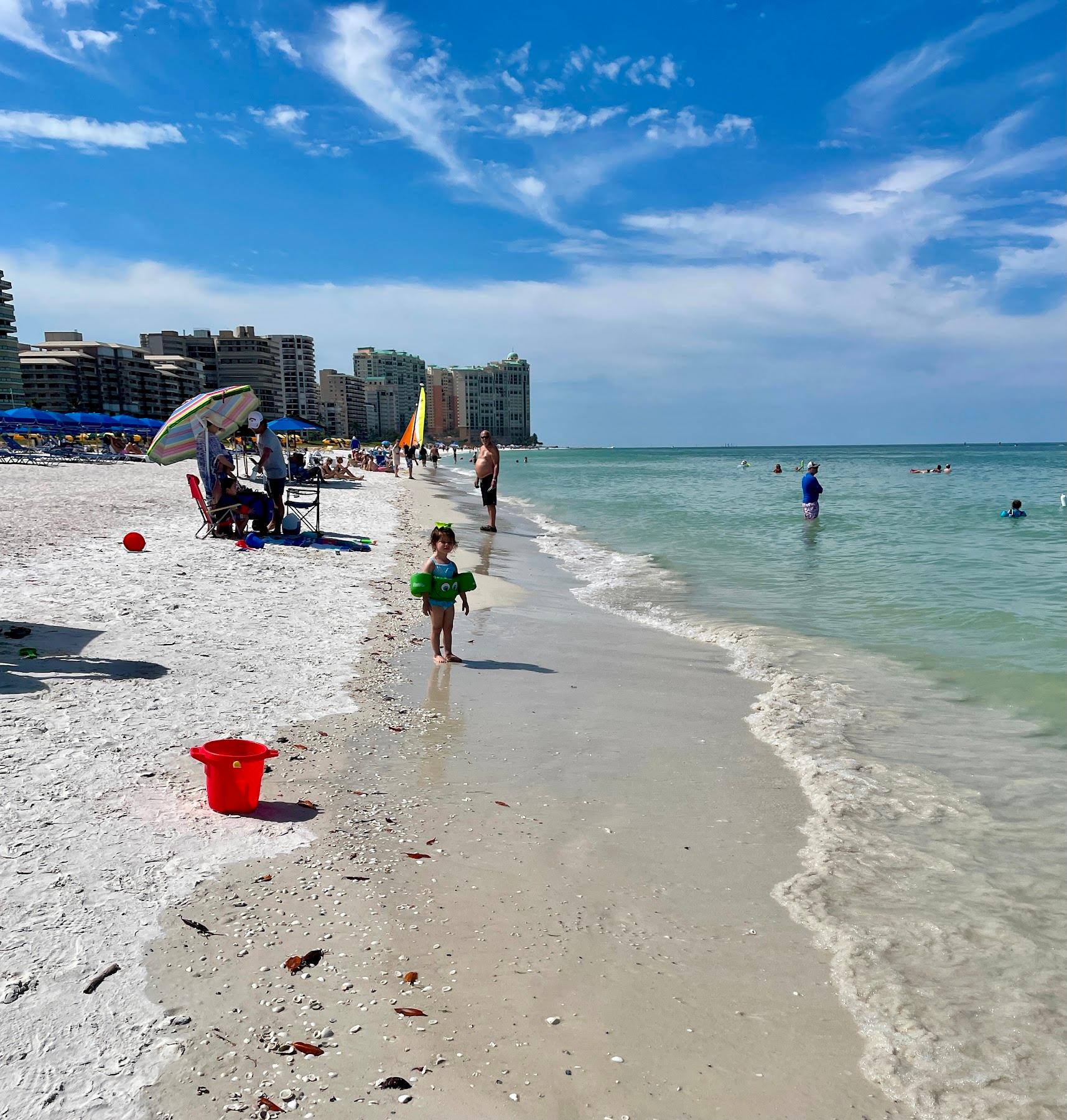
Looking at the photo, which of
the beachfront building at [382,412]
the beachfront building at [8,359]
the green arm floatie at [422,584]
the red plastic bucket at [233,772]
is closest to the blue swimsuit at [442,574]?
the green arm floatie at [422,584]

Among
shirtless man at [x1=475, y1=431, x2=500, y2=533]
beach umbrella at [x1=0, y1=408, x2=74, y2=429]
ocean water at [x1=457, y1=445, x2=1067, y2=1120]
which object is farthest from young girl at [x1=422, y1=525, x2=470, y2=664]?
beach umbrella at [x1=0, y1=408, x2=74, y2=429]

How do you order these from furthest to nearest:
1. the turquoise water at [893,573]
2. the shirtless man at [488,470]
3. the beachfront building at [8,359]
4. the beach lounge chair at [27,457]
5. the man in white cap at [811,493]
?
the beachfront building at [8,359] < the beach lounge chair at [27,457] < the man in white cap at [811,493] < the shirtless man at [488,470] < the turquoise water at [893,573]

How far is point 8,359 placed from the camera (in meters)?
89.3

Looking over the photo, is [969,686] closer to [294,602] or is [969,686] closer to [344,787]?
[344,787]

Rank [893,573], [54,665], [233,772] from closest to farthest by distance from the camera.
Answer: [233,772]
[54,665]
[893,573]

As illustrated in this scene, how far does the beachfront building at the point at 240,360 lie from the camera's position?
14612cm

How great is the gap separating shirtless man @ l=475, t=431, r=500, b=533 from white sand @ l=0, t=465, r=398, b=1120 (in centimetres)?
525

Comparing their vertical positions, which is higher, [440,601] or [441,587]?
[441,587]

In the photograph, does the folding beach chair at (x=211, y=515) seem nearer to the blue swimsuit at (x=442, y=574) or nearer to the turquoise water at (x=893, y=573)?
the blue swimsuit at (x=442, y=574)

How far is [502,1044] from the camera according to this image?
7.92 feet

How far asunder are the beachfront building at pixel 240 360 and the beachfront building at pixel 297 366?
414 inches

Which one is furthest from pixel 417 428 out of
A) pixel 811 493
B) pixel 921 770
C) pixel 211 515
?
pixel 921 770

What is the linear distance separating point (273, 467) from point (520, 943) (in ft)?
39.2

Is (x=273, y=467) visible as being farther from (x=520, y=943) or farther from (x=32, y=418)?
(x=32, y=418)
